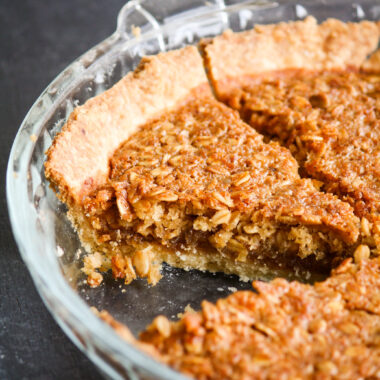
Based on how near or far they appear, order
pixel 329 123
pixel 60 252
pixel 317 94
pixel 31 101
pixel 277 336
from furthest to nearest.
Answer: pixel 31 101 → pixel 317 94 → pixel 329 123 → pixel 60 252 → pixel 277 336

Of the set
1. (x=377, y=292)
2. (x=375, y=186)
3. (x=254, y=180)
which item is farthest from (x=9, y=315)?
(x=375, y=186)

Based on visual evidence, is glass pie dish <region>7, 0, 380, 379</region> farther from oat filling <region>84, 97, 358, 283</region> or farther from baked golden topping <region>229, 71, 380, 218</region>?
baked golden topping <region>229, 71, 380, 218</region>

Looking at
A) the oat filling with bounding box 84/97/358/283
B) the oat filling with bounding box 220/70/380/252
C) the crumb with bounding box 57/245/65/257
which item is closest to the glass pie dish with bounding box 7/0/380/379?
the crumb with bounding box 57/245/65/257

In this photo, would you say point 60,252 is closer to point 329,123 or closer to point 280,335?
point 280,335

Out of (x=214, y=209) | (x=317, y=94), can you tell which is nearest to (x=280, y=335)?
(x=214, y=209)

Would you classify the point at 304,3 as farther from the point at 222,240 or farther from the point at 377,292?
Answer: the point at 377,292

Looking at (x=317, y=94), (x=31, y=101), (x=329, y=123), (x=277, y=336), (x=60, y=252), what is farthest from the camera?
(x=31, y=101)

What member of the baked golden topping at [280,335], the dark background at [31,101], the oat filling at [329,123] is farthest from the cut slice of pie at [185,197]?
the baked golden topping at [280,335]
